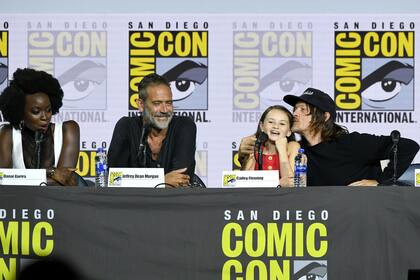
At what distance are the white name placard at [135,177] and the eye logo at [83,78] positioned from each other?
2211 millimetres

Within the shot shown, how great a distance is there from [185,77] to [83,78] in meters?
0.71

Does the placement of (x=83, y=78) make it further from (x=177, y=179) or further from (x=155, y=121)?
(x=177, y=179)

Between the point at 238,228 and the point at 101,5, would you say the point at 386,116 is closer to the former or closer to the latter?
the point at 101,5

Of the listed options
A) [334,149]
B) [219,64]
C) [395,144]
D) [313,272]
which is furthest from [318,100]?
[219,64]

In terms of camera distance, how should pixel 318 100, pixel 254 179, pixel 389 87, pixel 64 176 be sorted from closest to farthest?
pixel 254 179 < pixel 64 176 < pixel 318 100 < pixel 389 87

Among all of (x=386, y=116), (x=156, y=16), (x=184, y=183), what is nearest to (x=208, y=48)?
(x=156, y=16)

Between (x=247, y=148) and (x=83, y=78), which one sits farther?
(x=83, y=78)

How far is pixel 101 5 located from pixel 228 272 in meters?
3.03

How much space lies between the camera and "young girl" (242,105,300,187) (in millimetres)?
5438

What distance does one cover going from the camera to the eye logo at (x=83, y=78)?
23.0ft

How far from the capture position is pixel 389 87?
6902 mm

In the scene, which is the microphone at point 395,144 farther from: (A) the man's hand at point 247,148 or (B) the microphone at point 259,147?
(A) the man's hand at point 247,148

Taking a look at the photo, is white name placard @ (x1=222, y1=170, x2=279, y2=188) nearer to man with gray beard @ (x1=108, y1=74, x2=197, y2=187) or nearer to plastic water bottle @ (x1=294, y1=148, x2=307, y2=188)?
plastic water bottle @ (x1=294, y1=148, x2=307, y2=188)

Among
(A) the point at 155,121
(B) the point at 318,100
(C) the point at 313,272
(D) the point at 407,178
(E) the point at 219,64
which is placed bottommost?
(C) the point at 313,272
